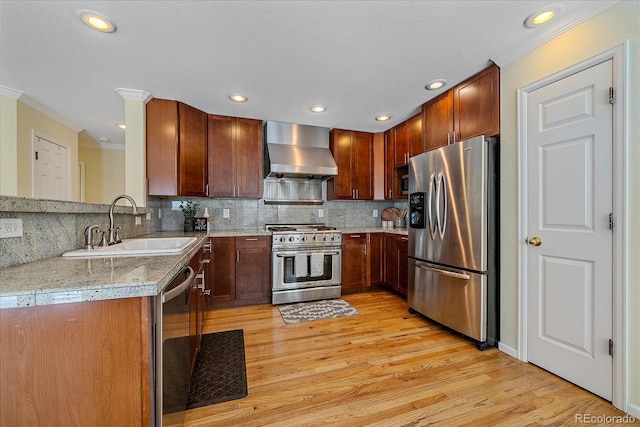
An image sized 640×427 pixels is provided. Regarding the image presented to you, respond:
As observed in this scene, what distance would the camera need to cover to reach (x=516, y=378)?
1.80 metres

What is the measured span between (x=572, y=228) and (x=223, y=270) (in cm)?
312

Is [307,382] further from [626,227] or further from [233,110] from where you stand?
[233,110]

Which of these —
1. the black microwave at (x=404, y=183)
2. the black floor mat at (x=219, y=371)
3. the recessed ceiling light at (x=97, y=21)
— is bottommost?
the black floor mat at (x=219, y=371)

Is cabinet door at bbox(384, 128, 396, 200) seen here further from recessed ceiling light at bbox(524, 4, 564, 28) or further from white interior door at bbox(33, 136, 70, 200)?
white interior door at bbox(33, 136, 70, 200)

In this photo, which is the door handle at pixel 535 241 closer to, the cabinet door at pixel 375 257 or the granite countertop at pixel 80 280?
Result: the cabinet door at pixel 375 257

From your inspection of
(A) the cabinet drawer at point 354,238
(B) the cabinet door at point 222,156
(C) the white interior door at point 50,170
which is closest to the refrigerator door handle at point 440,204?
(A) the cabinet drawer at point 354,238

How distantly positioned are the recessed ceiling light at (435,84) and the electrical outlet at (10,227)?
3019mm

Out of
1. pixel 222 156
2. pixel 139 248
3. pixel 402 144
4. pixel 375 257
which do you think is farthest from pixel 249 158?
pixel 375 257

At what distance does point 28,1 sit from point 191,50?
33.6 inches

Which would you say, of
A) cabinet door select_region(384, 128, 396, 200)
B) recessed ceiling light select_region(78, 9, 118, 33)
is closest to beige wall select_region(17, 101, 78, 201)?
recessed ceiling light select_region(78, 9, 118, 33)

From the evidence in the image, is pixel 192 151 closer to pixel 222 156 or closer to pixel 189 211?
pixel 222 156

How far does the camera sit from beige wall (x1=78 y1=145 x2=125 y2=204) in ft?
16.3

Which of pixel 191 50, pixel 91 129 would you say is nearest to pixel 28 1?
pixel 191 50

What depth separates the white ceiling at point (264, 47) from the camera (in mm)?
1603
